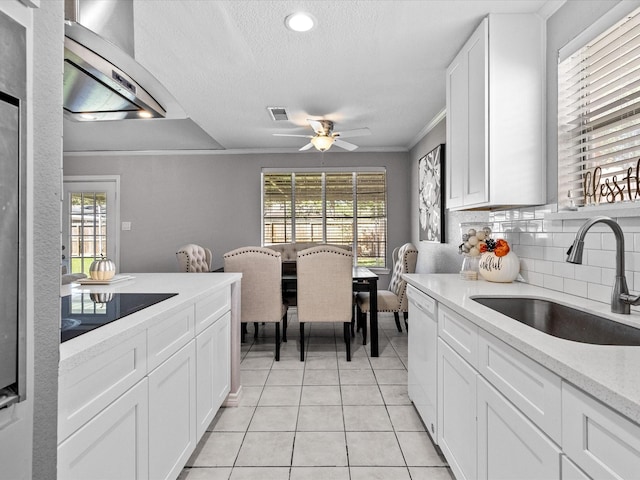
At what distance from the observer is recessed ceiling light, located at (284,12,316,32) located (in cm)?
208

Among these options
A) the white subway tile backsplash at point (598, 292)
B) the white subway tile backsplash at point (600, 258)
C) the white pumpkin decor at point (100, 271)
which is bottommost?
the white subway tile backsplash at point (598, 292)

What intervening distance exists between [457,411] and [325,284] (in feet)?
6.11

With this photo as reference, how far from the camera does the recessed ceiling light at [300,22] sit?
6.81 feet

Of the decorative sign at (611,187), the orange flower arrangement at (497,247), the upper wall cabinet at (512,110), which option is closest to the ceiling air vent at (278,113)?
the upper wall cabinet at (512,110)

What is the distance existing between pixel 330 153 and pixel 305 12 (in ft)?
11.3

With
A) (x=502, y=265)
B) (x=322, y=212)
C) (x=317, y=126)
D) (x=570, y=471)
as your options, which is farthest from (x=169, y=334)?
(x=322, y=212)

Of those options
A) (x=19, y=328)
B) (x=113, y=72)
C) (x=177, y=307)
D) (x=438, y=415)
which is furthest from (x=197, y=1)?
(x=438, y=415)

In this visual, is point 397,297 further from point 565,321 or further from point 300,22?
point 300,22

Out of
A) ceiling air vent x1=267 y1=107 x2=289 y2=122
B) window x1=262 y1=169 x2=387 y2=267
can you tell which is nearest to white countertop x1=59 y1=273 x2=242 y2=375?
ceiling air vent x1=267 y1=107 x2=289 y2=122

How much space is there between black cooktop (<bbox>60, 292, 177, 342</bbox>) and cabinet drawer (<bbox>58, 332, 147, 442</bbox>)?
10cm

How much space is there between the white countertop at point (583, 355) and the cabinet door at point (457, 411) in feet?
0.79

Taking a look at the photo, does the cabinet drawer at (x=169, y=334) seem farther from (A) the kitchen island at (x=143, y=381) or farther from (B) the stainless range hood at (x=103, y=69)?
(B) the stainless range hood at (x=103, y=69)

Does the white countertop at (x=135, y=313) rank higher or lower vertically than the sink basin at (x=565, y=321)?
higher

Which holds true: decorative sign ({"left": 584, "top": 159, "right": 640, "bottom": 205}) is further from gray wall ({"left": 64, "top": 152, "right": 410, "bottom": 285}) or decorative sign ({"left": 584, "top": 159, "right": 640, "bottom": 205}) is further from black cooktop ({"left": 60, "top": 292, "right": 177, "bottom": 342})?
gray wall ({"left": 64, "top": 152, "right": 410, "bottom": 285})
